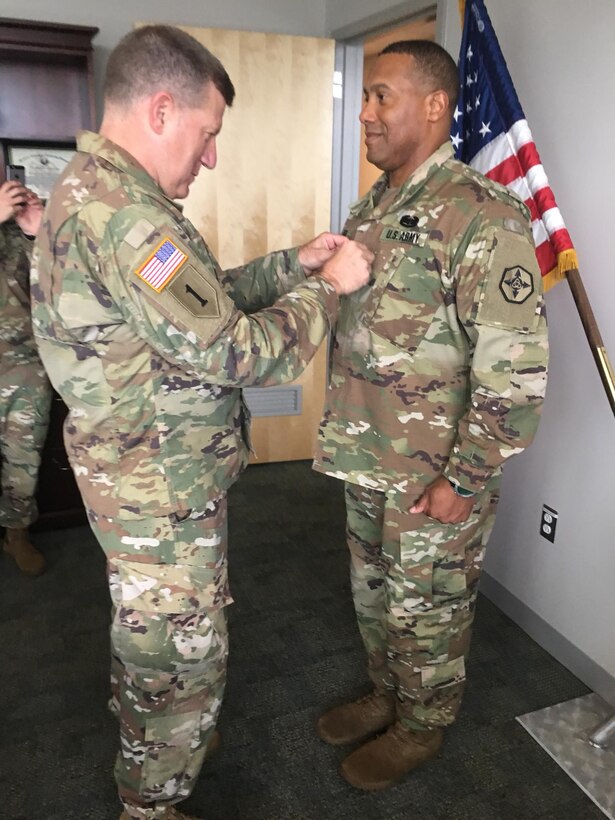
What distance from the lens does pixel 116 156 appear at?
1.07 meters

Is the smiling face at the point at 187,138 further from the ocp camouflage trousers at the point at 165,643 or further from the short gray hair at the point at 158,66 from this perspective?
the ocp camouflage trousers at the point at 165,643

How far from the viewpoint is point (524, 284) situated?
1261 millimetres

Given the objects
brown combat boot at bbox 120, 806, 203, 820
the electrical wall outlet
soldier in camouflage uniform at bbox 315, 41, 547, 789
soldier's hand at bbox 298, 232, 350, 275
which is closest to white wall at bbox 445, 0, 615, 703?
the electrical wall outlet

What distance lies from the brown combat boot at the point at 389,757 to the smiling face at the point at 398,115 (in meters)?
1.43

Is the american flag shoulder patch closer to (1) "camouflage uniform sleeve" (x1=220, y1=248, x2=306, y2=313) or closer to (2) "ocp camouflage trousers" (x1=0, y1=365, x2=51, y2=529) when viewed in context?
(1) "camouflage uniform sleeve" (x1=220, y1=248, x2=306, y2=313)

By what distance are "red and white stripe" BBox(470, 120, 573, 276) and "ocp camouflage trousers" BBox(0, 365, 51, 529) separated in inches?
70.9

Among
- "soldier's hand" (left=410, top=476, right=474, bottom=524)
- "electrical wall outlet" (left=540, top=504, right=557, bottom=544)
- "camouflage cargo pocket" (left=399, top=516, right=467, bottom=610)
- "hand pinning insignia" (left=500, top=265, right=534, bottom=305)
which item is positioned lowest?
"electrical wall outlet" (left=540, top=504, right=557, bottom=544)

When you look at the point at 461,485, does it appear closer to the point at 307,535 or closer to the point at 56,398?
the point at 307,535

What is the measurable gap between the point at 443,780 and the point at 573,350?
4.12 ft

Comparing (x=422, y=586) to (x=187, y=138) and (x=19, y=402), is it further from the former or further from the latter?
(x=19, y=402)

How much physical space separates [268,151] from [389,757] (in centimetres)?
277

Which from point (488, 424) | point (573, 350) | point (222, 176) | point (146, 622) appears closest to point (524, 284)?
point (488, 424)

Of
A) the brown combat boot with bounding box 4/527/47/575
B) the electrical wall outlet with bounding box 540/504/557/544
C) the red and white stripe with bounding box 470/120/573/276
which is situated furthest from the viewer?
the brown combat boot with bounding box 4/527/47/575

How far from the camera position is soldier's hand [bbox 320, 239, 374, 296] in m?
1.23
